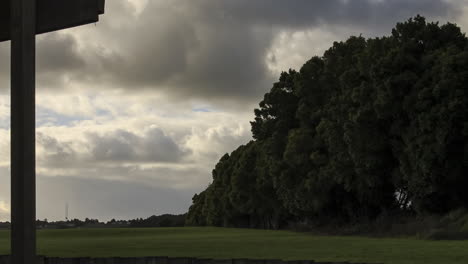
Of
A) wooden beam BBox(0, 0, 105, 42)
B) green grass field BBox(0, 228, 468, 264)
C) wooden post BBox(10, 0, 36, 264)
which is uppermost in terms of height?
wooden beam BBox(0, 0, 105, 42)

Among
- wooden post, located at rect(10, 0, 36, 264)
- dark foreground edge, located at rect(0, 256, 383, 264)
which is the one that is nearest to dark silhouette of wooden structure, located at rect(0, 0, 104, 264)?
wooden post, located at rect(10, 0, 36, 264)

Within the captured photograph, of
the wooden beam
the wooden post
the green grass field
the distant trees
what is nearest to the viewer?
the wooden post

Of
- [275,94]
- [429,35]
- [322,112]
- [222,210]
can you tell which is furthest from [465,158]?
[222,210]

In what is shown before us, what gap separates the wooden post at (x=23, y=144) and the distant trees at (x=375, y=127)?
3825 cm

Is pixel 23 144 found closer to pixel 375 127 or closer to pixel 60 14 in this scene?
pixel 60 14

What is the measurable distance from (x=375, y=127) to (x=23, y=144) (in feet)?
147

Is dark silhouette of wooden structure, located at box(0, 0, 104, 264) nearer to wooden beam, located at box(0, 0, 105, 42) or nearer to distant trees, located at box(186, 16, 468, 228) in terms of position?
wooden beam, located at box(0, 0, 105, 42)

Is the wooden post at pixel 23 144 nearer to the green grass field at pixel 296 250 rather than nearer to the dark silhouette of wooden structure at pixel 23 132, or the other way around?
the dark silhouette of wooden structure at pixel 23 132

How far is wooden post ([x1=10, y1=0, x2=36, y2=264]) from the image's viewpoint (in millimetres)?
5598

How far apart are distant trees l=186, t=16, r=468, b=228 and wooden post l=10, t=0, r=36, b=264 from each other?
3825cm

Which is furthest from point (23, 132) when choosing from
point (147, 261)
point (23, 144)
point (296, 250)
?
point (296, 250)

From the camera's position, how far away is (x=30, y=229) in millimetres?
5668

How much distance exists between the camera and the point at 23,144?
561 cm

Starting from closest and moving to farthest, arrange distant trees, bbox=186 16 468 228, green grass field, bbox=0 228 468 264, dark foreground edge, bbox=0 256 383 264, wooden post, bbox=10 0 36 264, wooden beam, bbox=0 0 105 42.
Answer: wooden post, bbox=10 0 36 264
wooden beam, bbox=0 0 105 42
dark foreground edge, bbox=0 256 383 264
green grass field, bbox=0 228 468 264
distant trees, bbox=186 16 468 228
